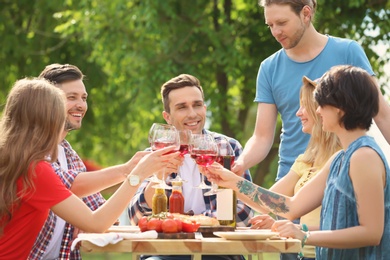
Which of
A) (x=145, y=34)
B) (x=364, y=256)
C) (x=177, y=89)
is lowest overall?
(x=364, y=256)

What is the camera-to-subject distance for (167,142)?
14.9 feet

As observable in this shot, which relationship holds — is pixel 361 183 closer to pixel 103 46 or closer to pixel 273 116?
pixel 273 116

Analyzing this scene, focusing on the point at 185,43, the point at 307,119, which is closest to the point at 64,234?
the point at 307,119

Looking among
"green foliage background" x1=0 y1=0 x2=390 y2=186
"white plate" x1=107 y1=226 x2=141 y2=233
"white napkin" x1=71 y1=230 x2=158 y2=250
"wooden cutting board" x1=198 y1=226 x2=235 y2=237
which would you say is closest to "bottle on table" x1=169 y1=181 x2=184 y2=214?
"white plate" x1=107 y1=226 x2=141 y2=233

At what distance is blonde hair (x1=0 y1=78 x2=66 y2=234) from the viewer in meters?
4.13

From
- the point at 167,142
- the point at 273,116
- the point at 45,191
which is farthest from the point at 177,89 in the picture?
the point at 45,191

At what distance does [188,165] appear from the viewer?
17.9ft

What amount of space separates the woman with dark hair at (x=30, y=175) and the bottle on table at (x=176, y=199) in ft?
1.82

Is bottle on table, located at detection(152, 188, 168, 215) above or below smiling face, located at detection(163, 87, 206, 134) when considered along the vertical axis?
below

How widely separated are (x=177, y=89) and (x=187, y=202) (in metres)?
0.76

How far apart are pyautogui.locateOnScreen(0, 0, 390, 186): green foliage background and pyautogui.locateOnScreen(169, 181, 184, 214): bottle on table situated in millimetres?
6869

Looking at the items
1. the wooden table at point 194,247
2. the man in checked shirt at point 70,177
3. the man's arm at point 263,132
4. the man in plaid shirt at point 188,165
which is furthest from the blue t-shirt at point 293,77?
the wooden table at point 194,247

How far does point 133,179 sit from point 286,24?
1655 mm

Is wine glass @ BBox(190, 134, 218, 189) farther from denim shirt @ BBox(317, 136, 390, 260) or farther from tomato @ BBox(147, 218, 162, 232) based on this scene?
denim shirt @ BBox(317, 136, 390, 260)
